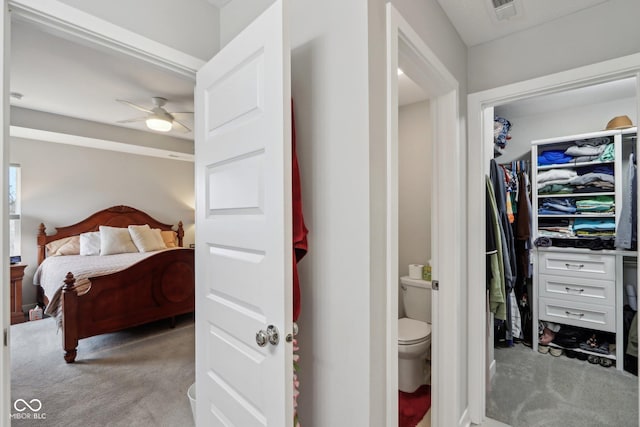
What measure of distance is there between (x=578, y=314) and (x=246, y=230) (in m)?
3.25

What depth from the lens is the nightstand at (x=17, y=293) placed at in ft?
12.5

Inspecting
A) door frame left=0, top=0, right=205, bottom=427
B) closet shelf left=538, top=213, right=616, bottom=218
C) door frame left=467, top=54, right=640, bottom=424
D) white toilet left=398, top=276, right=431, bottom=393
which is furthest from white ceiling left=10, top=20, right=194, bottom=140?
closet shelf left=538, top=213, right=616, bottom=218

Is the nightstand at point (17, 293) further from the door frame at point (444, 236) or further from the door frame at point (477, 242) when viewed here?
the door frame at point (477, 242)

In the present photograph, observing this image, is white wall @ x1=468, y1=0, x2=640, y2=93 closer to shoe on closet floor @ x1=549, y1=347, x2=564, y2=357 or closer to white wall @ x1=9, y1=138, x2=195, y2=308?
shoe on closet floor @ x1=549, y1=347, x2=564, y2=357

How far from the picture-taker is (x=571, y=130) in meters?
3.18

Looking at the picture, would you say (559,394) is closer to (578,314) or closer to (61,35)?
(578,314)

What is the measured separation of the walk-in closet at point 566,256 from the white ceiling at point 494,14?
3.22 ft

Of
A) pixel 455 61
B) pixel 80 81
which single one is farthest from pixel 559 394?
pixel 80 81

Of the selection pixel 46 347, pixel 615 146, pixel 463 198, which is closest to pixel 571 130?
pixel 615 146

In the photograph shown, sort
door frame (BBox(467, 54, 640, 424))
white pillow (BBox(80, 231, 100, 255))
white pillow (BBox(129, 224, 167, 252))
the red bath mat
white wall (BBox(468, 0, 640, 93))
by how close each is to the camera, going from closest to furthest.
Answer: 1. white wall (BBox(468, 0, 640, 93))
2. door frame (BBox(467, 54, 640, 424))
3. the red bath mat
4. white pillow (BBox(80, 231, 100, 255))
5. white pillow (BBox(129, 224, 167, 252))

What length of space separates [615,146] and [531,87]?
1.68 m

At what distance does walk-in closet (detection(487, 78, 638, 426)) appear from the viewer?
2275mm

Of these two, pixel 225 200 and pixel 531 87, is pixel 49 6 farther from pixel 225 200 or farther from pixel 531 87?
pixel 531 87

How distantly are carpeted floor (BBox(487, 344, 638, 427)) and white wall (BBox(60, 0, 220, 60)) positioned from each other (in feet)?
9.51
